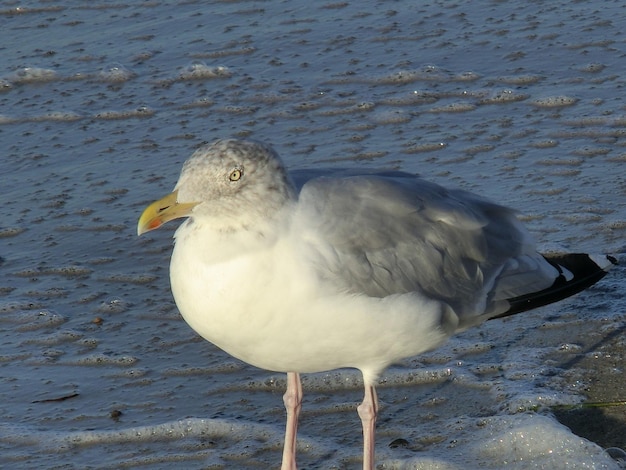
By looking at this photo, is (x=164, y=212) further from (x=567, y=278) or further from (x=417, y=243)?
(x=567, y=278)

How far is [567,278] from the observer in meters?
5.28

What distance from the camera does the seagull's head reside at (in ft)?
14.1

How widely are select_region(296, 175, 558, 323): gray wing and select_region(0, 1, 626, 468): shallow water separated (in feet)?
1.76

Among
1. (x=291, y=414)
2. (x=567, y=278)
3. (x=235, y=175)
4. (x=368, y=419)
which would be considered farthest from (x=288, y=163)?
(x=235, y=175)

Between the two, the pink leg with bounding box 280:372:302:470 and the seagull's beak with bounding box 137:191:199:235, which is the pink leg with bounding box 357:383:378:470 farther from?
the seagull's beak with bounding box 137:191:199:235

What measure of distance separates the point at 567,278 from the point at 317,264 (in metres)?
1.42

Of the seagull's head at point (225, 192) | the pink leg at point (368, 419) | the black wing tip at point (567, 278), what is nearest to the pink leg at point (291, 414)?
the pink leg at point (368, 419)

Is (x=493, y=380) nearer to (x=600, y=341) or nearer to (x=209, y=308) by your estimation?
(x=600, y=341)

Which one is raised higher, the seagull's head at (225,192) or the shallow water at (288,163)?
the seagull's head at (225,192)

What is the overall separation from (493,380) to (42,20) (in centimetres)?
616

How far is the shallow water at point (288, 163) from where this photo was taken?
16.9 feet

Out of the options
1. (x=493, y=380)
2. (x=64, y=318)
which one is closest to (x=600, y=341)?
(x=493, y=380)

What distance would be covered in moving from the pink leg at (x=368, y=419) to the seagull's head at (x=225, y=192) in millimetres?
937

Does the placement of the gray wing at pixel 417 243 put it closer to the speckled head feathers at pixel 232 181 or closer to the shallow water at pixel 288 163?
the speckled head feathers at pixel 232 181
